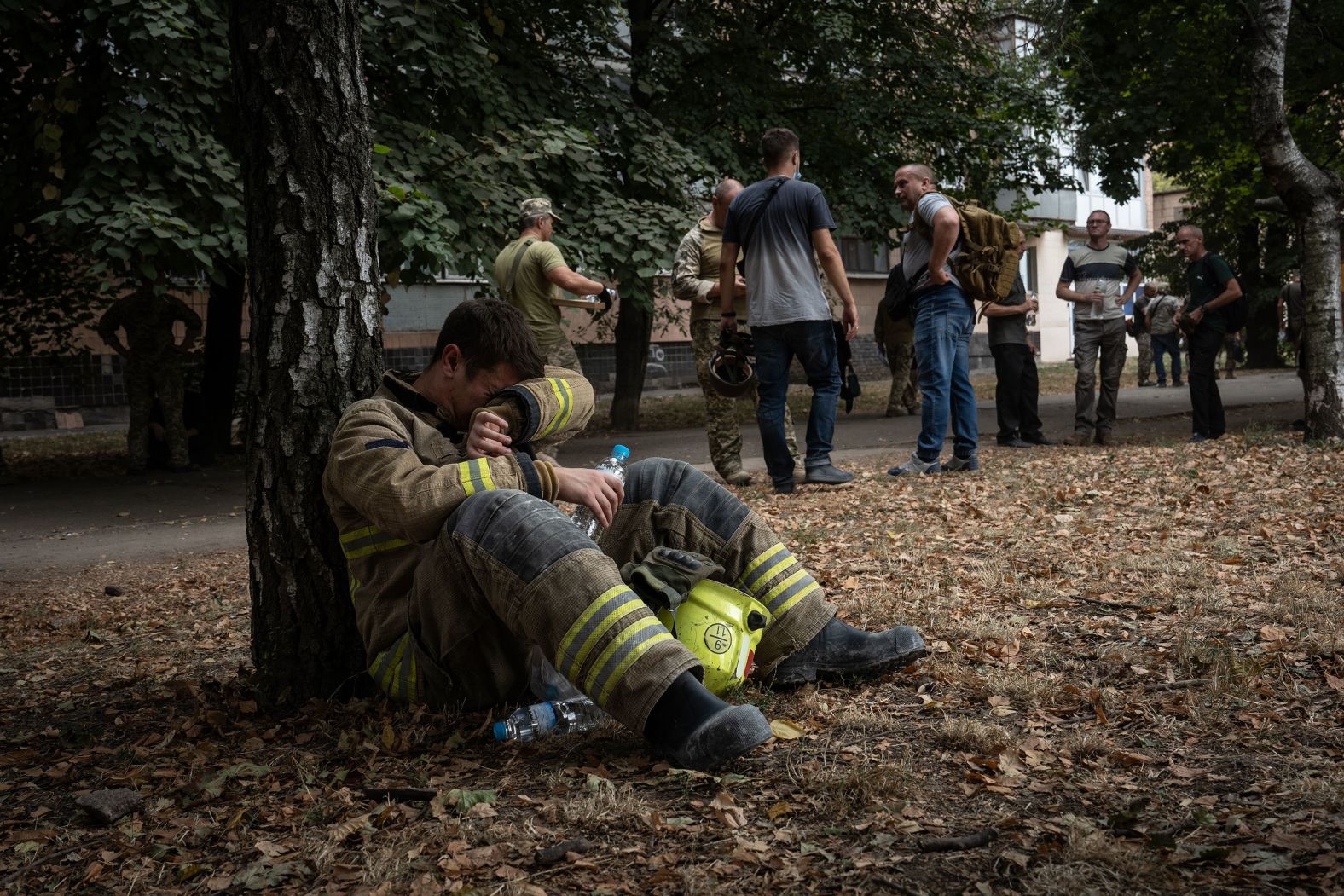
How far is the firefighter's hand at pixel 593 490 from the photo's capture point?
3287 millimetres

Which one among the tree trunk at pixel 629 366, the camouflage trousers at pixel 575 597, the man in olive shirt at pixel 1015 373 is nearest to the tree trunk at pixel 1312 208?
the man in olive shirt at pixel 1015 373

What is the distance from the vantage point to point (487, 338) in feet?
11.3

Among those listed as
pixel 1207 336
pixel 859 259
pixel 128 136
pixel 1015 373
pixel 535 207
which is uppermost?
pixel 859 259

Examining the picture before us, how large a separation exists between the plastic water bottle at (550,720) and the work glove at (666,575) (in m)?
0.34

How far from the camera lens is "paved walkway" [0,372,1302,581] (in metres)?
8.14

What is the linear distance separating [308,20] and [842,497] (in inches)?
192

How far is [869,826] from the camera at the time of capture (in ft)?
8.67

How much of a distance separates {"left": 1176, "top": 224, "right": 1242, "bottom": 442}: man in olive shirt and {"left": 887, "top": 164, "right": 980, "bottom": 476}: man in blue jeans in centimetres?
307

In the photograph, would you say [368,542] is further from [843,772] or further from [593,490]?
[843,772]

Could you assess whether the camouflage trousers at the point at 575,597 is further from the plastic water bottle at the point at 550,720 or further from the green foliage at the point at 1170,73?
the green foliage at the point at 1170,73

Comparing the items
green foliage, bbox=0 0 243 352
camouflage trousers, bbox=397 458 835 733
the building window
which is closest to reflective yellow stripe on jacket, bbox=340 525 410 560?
camouflage trousers, bbox=397 458 835 733

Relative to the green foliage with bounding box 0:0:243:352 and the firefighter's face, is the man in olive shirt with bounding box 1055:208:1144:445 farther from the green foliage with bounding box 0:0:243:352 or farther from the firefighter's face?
the firefighter's face

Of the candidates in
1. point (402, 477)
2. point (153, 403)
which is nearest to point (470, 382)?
point (402, 477)

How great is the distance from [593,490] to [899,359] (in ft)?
42.6
